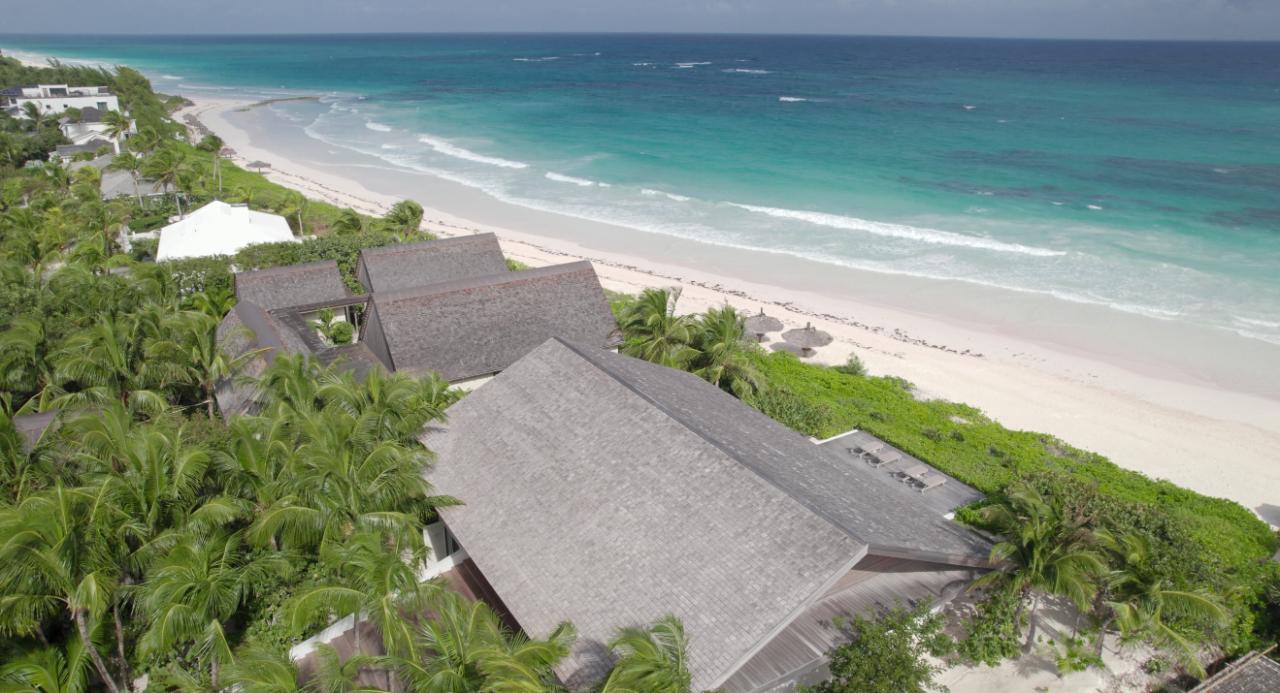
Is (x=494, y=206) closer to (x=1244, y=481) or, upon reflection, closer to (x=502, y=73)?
(x=1244, y=481)

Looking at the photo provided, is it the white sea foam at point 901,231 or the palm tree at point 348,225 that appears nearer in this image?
the palm tree at point 348,225

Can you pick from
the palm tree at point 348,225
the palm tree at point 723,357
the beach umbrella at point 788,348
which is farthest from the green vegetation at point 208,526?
the beach umbrella at point 788,348

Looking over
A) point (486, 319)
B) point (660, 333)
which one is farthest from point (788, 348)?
point (486, 319)

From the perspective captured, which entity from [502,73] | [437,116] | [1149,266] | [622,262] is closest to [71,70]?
[437,116]

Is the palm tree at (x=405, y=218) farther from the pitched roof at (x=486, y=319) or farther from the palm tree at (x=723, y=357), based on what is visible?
the palm tree at (x=723, y=357)

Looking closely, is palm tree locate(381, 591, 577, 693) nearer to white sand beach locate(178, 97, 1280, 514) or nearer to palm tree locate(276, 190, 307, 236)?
white sand beach locate(178, 97, 1280, 514)

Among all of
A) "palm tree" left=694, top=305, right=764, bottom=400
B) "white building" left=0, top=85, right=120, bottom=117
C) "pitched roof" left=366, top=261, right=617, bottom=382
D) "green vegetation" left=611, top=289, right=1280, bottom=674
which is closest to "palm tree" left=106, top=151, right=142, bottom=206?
"pitched roof" left=366, top=261, right=617, bottom=382
